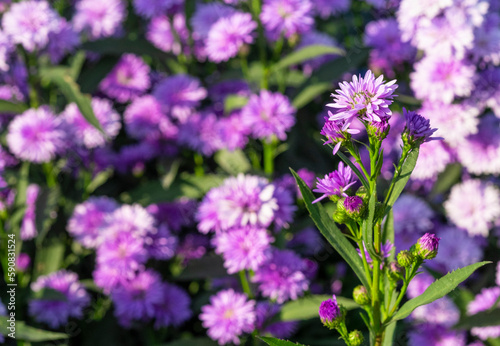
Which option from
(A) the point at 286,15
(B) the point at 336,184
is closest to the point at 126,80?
(A) the point at 286,15

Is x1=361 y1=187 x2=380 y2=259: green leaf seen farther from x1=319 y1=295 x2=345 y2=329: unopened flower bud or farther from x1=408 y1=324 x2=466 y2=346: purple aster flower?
x1=408 y1=324 x2=466 y2=346: purple aster flower

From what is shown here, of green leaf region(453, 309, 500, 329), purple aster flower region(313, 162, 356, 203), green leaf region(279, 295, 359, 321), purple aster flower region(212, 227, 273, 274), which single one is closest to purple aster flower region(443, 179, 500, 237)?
green leaf region(453, 309, 500, 329)

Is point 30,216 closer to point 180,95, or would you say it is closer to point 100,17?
point 180,95

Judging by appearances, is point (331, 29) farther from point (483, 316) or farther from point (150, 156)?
point (483, 316)

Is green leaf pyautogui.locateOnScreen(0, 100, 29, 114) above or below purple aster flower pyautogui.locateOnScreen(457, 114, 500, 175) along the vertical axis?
below

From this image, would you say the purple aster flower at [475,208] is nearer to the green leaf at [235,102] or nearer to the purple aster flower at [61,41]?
the green leaf at [235,102]

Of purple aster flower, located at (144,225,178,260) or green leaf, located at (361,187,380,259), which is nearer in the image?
green leaf, located at (361,187,380,259)
